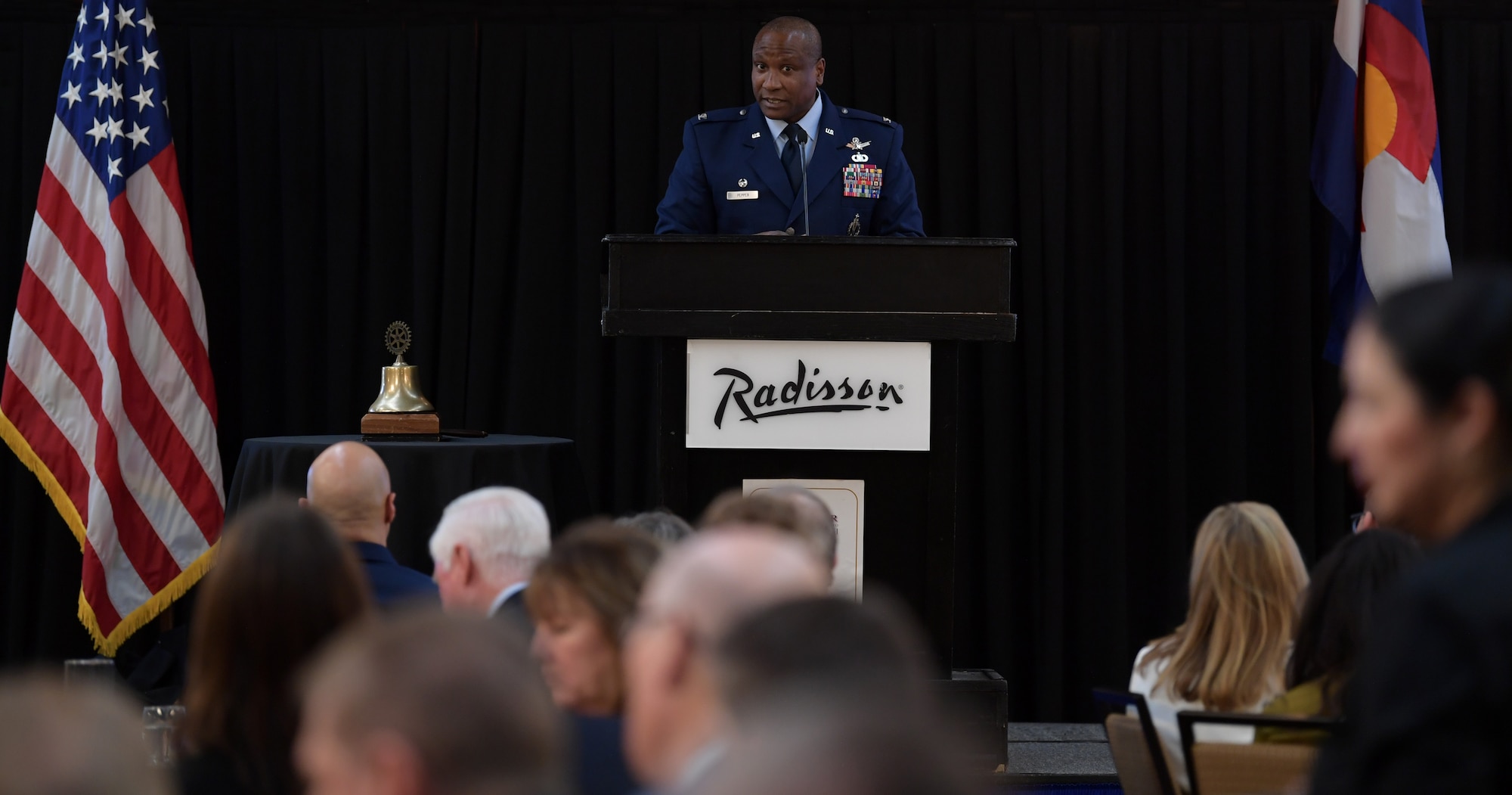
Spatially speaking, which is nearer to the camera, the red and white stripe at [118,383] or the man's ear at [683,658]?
the man's ear at [683,658]

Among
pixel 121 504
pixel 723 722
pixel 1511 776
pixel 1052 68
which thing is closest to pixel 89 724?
pixel 723 722

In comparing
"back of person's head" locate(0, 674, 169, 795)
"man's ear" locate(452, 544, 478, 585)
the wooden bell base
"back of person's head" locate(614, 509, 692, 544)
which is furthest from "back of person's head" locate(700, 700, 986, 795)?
the wooden bell base

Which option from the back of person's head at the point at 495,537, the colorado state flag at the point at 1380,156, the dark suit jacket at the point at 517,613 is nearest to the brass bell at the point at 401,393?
the back of person's head at the point at 495,537

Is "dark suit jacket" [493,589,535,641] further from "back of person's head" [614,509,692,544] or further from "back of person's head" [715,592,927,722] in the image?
"back of person's head" [715,592,927,722]

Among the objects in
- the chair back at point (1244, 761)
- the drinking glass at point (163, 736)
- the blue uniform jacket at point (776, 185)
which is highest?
the blue uniform jacket at point (776, 185)

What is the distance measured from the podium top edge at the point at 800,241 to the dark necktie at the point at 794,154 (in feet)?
2.19

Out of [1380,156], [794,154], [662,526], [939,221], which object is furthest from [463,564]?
[1380,156]

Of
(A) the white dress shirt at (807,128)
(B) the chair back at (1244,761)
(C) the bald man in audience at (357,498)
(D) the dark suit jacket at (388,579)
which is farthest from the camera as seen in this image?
(A) the white dress shirt at (807,128)

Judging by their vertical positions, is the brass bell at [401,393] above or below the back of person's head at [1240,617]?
above

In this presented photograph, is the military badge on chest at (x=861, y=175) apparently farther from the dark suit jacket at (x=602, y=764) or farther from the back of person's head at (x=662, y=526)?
the dark suit jacket at (x=602, y=764)

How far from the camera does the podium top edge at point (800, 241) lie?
11.8 feet

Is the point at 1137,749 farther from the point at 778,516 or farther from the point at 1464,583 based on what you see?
the point at 1464,583

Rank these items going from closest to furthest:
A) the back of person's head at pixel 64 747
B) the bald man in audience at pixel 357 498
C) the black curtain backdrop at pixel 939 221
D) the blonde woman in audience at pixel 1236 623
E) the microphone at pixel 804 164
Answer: the back of person's head at pixel 64 747 < the blonde woman in audience at pixel 1236 623 < the bald man in audience at pixel 357 498 < the microphone at pixel 804 164 < the black curtain backdrop at pixel 939 221

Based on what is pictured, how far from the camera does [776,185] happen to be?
4.23m
